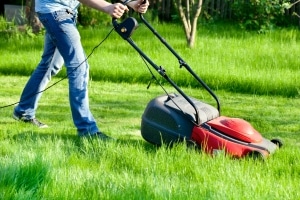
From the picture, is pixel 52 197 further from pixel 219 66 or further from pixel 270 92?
pixel 219 66

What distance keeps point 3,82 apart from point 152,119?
3915mm

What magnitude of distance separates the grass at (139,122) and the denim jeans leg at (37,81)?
139 mm

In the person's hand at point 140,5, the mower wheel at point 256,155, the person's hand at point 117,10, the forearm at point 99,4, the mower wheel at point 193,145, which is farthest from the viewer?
the person's hand at point 140,5

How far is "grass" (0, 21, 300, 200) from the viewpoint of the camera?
4164 millimetres

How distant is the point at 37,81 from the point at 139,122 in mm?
933

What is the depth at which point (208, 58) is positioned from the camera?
9508mm

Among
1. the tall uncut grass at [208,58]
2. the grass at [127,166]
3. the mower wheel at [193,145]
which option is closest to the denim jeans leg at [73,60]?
the grass at [127,166]

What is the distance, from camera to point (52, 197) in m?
3.95

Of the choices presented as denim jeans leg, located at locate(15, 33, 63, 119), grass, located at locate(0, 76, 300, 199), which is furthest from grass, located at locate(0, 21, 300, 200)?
denim jeans leg, located at locate(15, 33, 63, 119)

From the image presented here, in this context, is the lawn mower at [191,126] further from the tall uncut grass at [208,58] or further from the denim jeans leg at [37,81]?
the tall uncut grass at [208,58]

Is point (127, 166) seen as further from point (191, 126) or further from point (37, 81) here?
point (37, 81)

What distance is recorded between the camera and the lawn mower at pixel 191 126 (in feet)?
16.8

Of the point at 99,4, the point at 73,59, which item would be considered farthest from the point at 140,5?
the point at 73,59

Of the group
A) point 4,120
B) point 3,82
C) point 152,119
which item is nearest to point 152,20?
point 3,82
